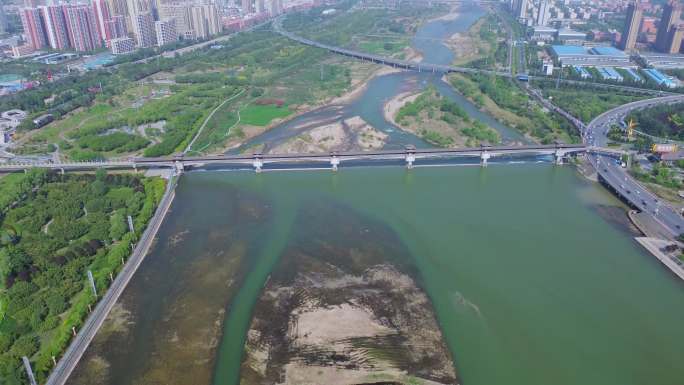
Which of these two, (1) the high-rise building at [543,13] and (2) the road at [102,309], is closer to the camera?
(2) the road at [102,309]

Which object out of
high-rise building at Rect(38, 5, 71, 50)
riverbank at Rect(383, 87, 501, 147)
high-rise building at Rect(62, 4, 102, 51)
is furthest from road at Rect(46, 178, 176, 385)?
high-rise building at Rect(38, 5, 71, 50)

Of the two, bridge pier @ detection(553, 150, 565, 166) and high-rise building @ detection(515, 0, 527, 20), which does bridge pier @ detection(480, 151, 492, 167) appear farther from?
high-rise building @ detection(515, 0, 527, 20)

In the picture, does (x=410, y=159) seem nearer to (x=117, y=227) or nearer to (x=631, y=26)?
(x=117, y=227)

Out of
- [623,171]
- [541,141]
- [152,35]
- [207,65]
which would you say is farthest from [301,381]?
[152,35]

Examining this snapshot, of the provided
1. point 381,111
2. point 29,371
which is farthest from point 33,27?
point 29,371

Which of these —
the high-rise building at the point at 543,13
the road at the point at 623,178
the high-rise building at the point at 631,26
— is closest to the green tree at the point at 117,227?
the road at the point at 623,178

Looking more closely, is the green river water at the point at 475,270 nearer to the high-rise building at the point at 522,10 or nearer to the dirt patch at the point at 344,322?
the dirt patch at the point at 344,322
